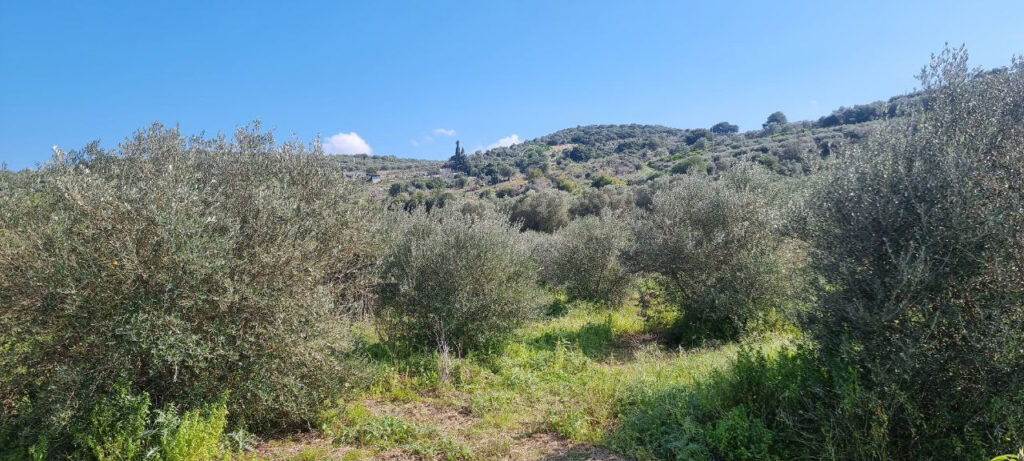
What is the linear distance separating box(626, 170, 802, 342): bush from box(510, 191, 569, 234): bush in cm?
2426

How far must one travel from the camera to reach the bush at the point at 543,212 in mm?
37969

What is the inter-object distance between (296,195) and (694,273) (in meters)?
10.1

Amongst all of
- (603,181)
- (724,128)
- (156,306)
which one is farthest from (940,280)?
(724,128)

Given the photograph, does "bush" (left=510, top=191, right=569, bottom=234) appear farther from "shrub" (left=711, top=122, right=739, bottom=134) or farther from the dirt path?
"shrub" (left=711, top=122, right=739, bottom=134)

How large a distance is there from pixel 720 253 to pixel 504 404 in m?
7.62

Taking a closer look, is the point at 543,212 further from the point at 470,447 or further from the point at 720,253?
the point at 470,447

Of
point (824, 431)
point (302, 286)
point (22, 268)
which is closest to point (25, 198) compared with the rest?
point (22, 268)

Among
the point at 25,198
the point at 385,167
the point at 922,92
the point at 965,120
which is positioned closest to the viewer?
the point at 965,120

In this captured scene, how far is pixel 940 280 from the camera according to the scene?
14.5 ft

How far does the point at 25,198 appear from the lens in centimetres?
693

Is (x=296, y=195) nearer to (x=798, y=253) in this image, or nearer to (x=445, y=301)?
(x=445, y=301)

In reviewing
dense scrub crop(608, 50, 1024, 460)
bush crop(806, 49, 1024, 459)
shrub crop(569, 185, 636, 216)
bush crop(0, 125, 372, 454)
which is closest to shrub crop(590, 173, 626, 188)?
shrub crop(569, 185, 636, 216)

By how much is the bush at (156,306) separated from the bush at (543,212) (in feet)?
102

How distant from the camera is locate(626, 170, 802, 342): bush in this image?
1111 centimetres
